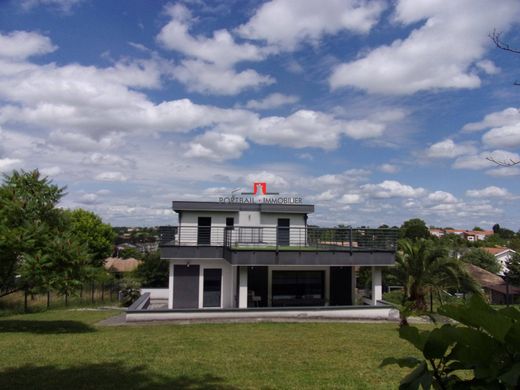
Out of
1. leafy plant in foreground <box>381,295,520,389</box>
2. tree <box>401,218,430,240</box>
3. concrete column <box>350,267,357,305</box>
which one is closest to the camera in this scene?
leafy plant in foreground <box>381,295,520,389</box>

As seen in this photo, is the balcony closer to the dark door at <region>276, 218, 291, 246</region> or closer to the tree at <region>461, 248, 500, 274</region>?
the dark door at <region>276, 218, 291, 246</region>

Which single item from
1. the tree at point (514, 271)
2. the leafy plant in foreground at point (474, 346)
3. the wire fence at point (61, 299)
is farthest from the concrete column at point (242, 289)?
the tree at point (514, 271)

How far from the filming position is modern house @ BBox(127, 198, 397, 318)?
1881 cm

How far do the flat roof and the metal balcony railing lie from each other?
1354 mm

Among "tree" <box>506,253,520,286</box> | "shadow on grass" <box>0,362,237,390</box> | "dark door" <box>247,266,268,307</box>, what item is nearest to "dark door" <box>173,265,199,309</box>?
"dark door" <box>247,266,268,307</box>

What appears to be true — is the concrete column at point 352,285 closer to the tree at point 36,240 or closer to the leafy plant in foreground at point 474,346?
the tree at point 36,240

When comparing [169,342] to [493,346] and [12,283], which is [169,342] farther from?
[493,346]

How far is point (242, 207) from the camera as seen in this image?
1008 inches

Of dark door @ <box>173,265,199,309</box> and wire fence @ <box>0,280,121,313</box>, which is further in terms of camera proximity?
wire fence @ <box>0,280,121,313</box>

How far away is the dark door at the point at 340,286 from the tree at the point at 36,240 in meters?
13.1

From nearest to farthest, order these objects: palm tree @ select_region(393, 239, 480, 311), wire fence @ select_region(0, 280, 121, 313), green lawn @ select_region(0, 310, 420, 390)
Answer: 1. green lawn @ select_region(0, 310, 420, 390)
2. palm tree @ select_region(393, 239, 480, 311)
3. wire fence @ select_region(0, 280, 121, 313)

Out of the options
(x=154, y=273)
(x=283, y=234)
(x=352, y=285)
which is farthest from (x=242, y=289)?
(x=154, y=273)

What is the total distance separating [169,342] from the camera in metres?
12.1

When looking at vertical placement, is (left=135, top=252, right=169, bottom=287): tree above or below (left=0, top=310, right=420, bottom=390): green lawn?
below
